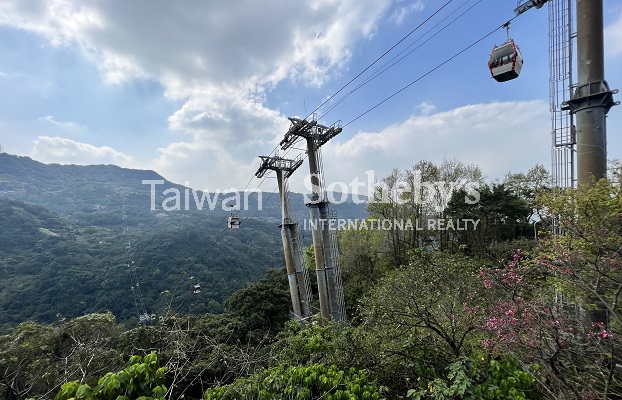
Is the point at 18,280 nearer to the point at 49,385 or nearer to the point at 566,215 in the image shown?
the point at 49,385

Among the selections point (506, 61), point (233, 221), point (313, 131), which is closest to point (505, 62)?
point (506, 61)

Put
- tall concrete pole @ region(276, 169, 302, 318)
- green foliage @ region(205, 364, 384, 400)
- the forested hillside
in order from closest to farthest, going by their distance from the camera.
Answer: green foliage @ region(205, 364, 384, 400), tall concrete pole @ region(276, 169, 302, 318), the forested hillside

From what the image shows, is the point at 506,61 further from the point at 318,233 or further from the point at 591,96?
the point at 318,233

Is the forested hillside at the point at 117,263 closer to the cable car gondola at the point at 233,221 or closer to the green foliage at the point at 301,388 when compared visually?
the cable car gondola at the point at 233,221

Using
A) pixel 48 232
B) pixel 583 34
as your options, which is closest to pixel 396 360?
pixel 583 34

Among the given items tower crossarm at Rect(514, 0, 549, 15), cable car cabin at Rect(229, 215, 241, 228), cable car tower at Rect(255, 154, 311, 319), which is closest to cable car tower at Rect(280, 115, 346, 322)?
cable car tower at Rect(255, 154, 311, 319)

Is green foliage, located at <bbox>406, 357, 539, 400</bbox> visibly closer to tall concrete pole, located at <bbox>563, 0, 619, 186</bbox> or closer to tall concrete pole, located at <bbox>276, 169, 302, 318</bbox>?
tall concrete pole, located at <bbox>563, 0, 619, 186</bbox>

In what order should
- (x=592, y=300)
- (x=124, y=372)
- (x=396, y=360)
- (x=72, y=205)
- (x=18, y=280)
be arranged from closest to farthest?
(x=124, y=372) < (x=396, y=360) < (x=592, y=300) < (x=18, y=280) < (x=72, y=205)
